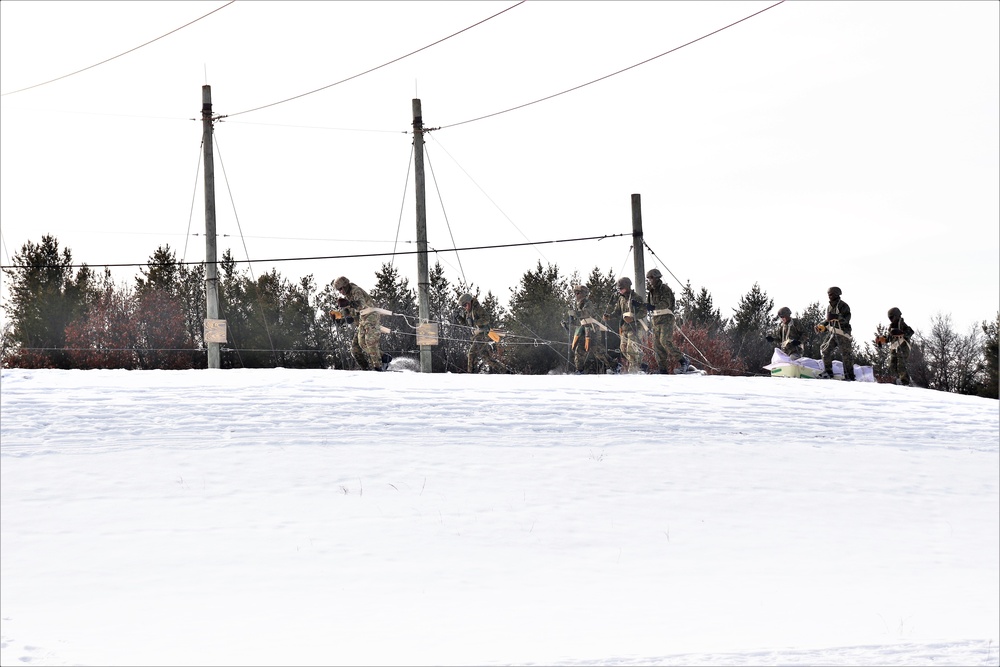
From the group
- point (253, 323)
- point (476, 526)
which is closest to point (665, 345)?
point (476, 526)

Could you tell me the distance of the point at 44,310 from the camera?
61.2 meters

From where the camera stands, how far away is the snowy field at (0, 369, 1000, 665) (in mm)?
7918

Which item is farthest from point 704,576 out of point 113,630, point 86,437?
point 86,437

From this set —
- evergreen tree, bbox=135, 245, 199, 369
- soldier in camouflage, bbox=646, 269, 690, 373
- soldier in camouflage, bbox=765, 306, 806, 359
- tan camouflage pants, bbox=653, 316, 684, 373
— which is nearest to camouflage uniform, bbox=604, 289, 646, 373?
soldier in camouflage, bbox=646, 269, 690, 373

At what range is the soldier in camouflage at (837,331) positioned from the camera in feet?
63.7

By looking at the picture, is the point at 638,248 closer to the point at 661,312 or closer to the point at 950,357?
the point at 661,312

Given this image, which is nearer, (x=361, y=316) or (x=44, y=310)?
(x=361, y=316)

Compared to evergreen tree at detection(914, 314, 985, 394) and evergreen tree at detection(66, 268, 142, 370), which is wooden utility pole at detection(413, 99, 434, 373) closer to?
evergreen tree at detection(66, 268, 142, 370)

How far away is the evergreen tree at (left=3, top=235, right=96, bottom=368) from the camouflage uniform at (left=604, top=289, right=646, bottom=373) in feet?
150

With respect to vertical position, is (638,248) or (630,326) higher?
(638,248)

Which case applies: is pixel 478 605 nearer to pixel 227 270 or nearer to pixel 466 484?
pixel 466 484

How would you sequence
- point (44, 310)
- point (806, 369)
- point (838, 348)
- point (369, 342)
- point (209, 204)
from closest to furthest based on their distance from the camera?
point (369, 342) < point (838, 348) < point (806, 369) < point (209, 204) < point (44, 310)

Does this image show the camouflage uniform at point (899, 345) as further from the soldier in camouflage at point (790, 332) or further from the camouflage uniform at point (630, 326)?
the camouflage uniform at point (630, 326)

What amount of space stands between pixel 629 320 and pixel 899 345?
15.7 ft
